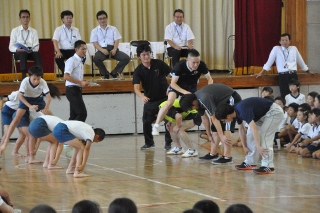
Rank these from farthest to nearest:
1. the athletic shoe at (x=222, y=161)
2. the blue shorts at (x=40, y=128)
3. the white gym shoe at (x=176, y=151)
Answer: the white gym shoe at (x=176, y=151) < the athletic shoe at (x=222, y=161) < the blue shorts at (x=40, y=128)

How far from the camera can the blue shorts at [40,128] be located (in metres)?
9.25

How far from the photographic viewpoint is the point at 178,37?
14.1 m

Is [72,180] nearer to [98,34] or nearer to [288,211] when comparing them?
[288,211]

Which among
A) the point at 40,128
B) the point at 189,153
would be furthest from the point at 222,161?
the point at 40,128

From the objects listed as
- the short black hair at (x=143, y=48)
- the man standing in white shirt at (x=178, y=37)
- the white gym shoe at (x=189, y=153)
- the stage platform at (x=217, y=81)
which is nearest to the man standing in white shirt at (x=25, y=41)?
the stage platform at (x=217, y=81)

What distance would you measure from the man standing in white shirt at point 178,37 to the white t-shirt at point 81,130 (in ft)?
17.6

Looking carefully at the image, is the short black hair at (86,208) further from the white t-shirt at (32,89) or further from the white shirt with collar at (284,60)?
the white shirt with collar at (284,60)

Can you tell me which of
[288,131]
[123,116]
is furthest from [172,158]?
[123,116]

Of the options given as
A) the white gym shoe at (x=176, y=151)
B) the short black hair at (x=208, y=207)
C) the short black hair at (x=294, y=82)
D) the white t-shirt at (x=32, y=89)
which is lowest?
the white gym shoe at (x=176, y=151)

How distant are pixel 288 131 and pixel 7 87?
4.92 m

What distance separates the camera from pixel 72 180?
8641mm

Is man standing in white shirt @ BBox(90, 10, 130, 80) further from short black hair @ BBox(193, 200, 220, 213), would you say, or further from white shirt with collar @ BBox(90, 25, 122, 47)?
short black hair @ BBox(193, 200, 220, 213)

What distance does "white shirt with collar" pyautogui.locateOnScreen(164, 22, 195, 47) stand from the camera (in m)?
14.0

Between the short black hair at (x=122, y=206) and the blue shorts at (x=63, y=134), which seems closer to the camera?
the short black hair at (x=122, y=206)
